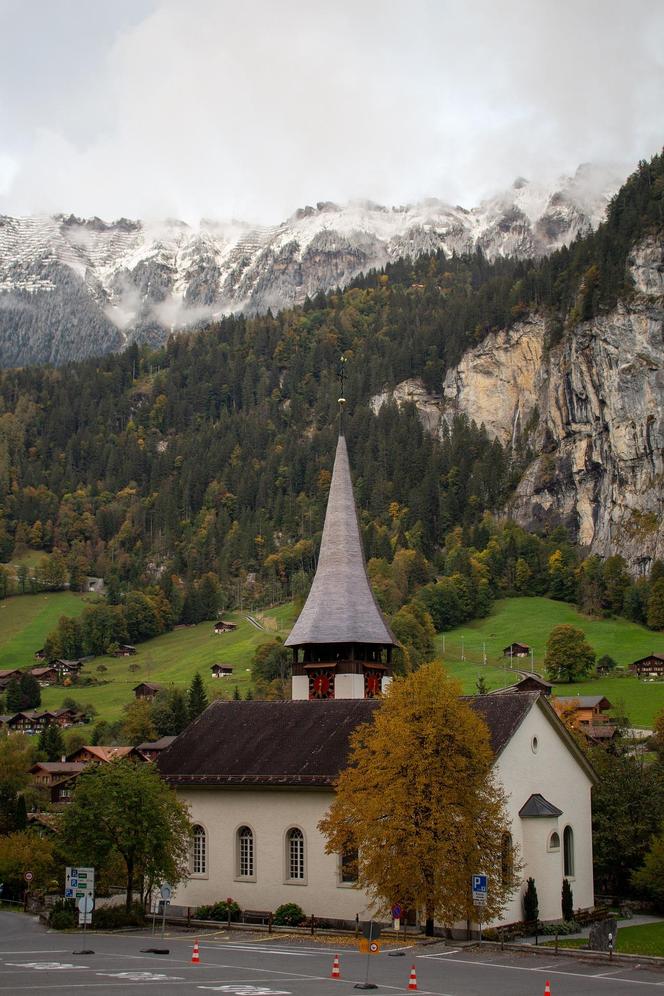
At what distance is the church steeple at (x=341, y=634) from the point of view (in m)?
55.8

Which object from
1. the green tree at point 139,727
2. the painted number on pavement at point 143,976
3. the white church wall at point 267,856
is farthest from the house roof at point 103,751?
the painted number on pavement at point 143,976

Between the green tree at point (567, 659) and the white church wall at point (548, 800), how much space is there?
278 ft

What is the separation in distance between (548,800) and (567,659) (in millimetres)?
88638

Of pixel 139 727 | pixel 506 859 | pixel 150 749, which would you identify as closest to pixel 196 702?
pixel 139 727

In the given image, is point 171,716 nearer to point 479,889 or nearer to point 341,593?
point 341,593

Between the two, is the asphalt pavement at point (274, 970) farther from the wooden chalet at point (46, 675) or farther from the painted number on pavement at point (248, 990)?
the wooden chalet at point (46, 675)

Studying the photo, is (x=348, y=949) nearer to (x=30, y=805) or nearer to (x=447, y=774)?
(x=447, y=774)

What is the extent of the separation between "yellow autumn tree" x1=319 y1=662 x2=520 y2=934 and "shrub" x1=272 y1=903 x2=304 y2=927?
5.48 meters

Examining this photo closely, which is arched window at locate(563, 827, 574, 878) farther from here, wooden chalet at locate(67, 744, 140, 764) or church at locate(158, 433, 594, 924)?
wooden chalet at locate(67, 744, 140, 764)

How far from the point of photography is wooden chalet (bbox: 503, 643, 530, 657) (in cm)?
14950

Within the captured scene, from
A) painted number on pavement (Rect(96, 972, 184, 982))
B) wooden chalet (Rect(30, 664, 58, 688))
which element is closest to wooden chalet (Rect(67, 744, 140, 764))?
wooden chalet (Rect(30, 664, 58, 688))

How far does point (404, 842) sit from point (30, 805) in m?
68.9

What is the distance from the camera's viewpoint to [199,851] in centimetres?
5228

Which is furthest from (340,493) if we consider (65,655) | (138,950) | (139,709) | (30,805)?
(65,655)
